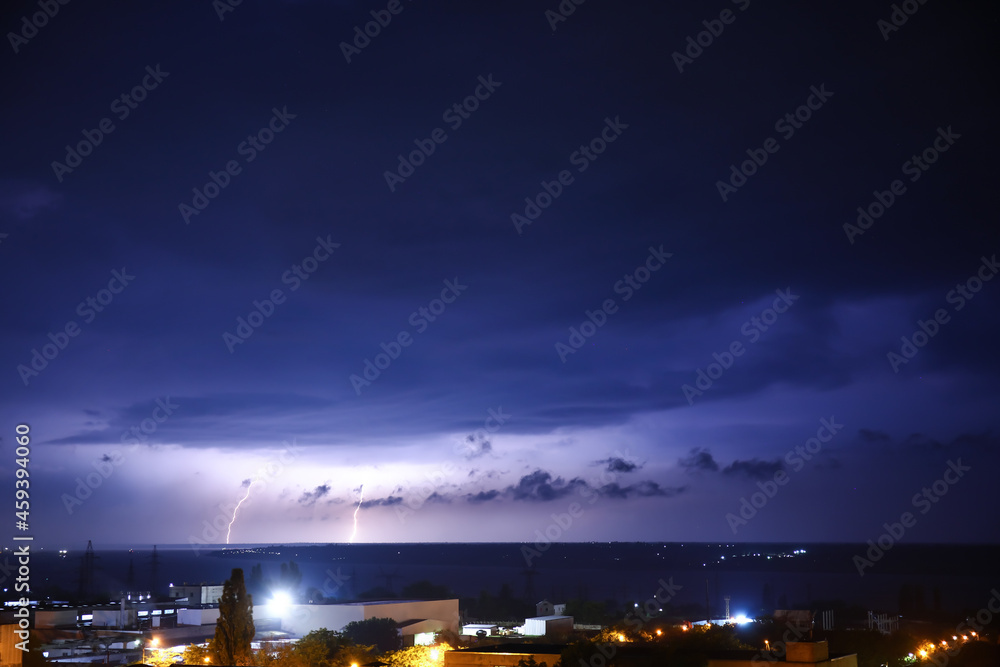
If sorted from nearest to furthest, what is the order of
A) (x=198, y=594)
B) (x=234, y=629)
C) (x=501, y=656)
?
1. (x=501, y=656)
2. (x=234, y=629)
3. (x=198, y=594)

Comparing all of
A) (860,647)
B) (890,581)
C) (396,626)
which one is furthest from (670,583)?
(860,647)

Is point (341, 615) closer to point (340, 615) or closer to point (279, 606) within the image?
point (340, 615)

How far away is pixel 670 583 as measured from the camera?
160375mm

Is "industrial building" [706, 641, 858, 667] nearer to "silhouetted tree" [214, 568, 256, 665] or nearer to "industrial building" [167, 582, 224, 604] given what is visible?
"silhouetted tree" [214, 568, 256, 665]

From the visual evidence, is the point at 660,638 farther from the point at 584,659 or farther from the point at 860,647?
the point at 584,659

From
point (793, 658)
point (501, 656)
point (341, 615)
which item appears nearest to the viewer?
point (793, 658)

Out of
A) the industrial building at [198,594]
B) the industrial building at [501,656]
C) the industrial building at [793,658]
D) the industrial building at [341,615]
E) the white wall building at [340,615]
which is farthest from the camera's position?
the industrial building at [198,594]

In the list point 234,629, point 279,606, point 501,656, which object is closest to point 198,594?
point 279,606

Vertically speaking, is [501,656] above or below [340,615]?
below

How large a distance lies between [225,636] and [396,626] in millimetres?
18279

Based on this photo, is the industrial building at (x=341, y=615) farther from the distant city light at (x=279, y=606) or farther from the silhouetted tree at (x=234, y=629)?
the silhouetted tree at (x=234, y=629)

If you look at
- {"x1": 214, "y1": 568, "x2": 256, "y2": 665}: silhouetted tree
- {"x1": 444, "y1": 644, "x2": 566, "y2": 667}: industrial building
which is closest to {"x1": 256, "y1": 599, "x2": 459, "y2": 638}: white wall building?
{"x1": 214, "y1": 568, "x2": 256, "y2": 665}: silhouetted tree

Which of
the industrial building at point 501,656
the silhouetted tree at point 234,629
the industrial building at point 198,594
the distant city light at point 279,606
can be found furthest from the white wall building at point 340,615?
the industrial building at point 501,656

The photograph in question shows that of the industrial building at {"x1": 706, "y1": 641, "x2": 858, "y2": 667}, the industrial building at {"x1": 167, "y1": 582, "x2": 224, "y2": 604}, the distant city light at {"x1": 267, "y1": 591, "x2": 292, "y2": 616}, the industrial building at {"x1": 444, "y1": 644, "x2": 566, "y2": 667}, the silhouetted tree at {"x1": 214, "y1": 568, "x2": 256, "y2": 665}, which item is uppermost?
the industrial building at {"x1": 167, "y1": 582, "x2": 224, "y2": 604}
